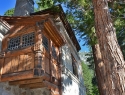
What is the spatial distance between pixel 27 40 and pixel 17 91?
2.64 m

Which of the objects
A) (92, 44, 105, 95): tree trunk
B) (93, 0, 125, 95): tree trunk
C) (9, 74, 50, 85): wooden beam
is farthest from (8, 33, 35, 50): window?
(92, 44, 105, 95): tree trunk

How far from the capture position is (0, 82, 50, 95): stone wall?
690 cm

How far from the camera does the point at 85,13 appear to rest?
9.25 metres

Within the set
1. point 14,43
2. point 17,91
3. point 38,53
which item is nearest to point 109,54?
point 38,53

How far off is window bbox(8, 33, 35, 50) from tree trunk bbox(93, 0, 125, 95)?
2.86m

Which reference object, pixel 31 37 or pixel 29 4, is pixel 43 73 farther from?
pixel 29 4

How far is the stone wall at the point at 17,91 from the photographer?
6.90 m

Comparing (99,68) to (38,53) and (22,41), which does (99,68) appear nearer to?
(38,53)

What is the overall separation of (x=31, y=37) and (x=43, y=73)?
186cm

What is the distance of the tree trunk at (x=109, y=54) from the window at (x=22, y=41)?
112 inches

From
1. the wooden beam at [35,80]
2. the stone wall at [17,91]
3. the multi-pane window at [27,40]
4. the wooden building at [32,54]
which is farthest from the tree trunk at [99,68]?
the multi-pane window at [27,40]

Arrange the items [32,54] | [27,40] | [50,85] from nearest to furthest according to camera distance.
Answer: [32,54]
[50,85]
[27,40]

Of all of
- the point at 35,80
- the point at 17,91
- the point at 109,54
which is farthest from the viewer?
the point at 17,91

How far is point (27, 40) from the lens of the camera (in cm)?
692
